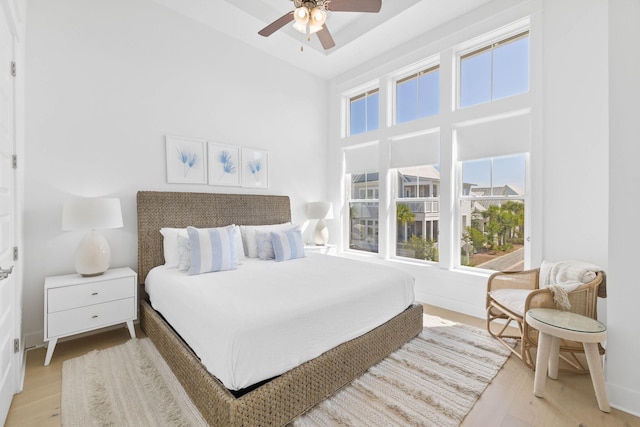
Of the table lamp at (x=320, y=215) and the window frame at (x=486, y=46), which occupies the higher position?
the window frame at (x=486, y=46)

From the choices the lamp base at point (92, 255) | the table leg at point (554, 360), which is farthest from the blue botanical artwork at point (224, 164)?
the table leg at point (554, 360)

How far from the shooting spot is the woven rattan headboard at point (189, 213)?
2.96m

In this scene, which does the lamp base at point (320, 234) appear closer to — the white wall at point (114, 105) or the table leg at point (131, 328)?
the white wall at point (114, 105)

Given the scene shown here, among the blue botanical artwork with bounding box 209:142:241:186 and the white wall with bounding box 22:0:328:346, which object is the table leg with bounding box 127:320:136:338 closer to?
the white wall with bounding box 22:0:328:346

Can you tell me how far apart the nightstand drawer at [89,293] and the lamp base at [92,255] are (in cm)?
17

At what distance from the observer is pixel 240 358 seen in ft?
4.66

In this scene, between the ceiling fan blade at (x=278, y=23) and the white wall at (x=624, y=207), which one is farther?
the ceiling fan blade at (x=278, y=23)

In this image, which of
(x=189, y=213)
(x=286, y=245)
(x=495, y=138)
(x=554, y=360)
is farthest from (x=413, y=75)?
(x=554, y=360)

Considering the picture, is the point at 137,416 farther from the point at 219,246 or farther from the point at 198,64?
the point at 198,64

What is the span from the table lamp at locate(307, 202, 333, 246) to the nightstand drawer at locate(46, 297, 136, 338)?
2.55 metres

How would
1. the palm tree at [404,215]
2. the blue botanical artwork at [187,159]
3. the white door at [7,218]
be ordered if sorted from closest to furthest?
the white door at [7,218] → the blue botanical artwork at [187,159] → the palm tree at [404,215]

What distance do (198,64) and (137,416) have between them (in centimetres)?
353

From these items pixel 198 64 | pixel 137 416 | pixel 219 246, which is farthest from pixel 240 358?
pixel 198 64

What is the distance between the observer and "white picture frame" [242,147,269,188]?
3885 mm
